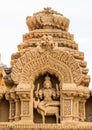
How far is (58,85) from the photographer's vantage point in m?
22.8

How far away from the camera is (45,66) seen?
22.7 meters

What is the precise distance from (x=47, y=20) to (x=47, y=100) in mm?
4134

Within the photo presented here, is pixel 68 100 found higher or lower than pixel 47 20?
lower

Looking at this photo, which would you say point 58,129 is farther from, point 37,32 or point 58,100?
point 37,32

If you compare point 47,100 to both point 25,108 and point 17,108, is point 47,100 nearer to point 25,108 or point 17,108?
point 25,108

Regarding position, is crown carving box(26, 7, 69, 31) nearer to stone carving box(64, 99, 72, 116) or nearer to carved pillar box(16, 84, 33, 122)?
carved pillar box(16, 84, 33, 122)

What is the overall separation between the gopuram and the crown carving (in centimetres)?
106

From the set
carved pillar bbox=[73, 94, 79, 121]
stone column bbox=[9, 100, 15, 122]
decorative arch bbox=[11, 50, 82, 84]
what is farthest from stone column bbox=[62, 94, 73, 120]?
stone column bbox=[9, 100, 15, 122]

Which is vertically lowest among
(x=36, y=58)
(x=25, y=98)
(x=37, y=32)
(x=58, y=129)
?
(x=58, y=129)

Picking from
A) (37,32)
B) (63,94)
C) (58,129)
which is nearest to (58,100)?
(63,94)

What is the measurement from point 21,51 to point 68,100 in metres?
3.29

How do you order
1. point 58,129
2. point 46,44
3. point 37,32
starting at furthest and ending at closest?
point 37,32
point 46,44
point 58,129

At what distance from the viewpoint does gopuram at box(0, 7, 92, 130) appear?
2214 cm

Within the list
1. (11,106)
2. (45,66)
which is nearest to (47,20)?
(45,66)
